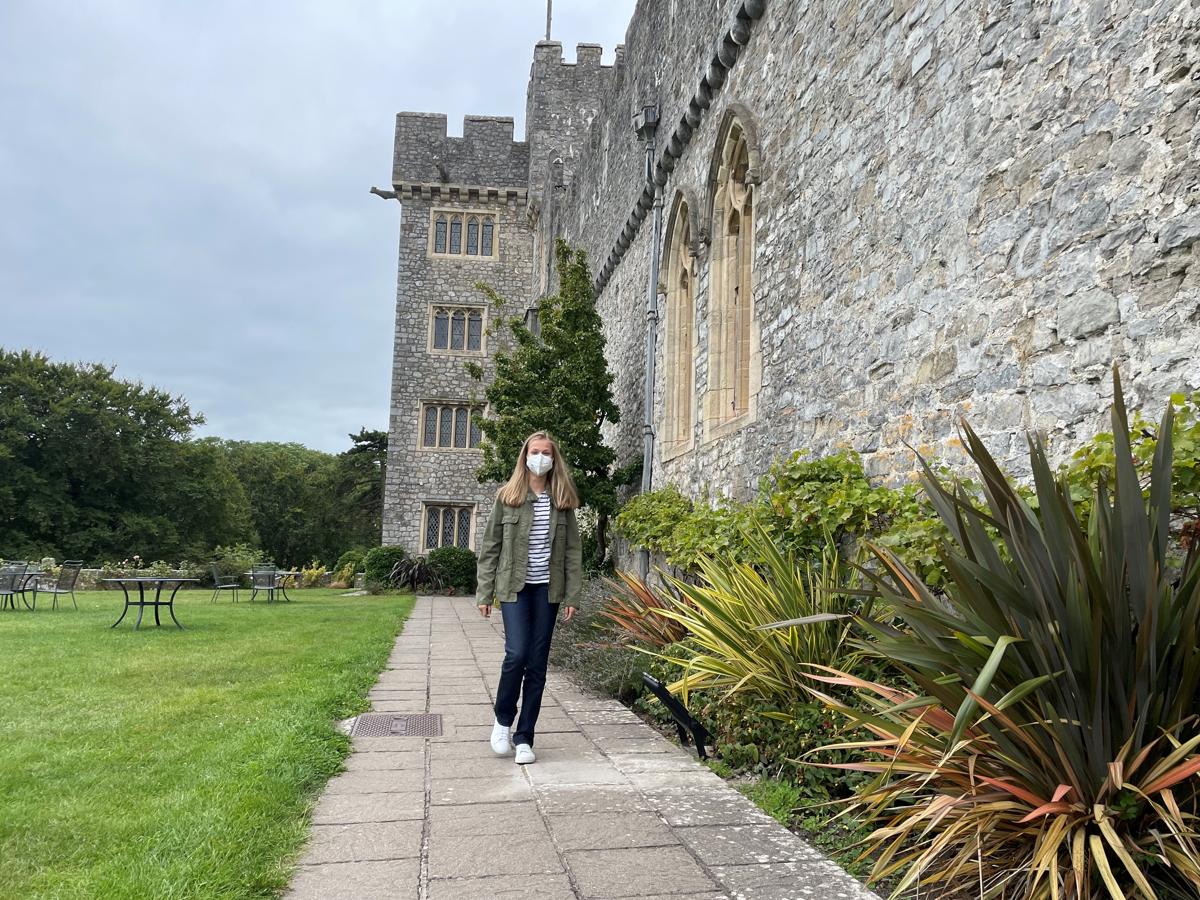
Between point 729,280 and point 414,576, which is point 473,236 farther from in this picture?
point 729,280

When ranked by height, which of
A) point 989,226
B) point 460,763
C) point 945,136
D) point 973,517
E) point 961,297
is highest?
point 945,136

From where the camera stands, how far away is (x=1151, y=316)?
10.4 feet

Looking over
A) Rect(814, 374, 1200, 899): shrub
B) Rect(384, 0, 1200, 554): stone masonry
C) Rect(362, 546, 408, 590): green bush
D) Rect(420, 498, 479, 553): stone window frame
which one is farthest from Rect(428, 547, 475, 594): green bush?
Rect(814, 374, 1200, 899): shrub

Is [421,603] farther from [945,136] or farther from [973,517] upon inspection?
[973,517]

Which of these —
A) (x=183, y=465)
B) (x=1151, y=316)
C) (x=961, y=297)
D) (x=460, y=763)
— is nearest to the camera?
(x=1151, y=316)

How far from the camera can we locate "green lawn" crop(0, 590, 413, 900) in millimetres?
2594

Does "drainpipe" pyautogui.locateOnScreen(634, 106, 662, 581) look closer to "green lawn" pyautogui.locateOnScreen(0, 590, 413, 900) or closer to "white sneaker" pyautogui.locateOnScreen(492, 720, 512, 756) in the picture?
"green lawn" pyautogui.locateOnScreen(0, 590, 413, 900)

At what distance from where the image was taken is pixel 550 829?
3.11 metres

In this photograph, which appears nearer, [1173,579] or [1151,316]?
[1173,579]

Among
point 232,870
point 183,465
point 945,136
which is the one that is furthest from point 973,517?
point 183,465

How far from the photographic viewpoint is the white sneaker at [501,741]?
4238mm

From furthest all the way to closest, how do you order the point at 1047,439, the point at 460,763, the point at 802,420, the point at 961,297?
the point at 802,420 < the point at 961,297 < the point at 460,763 < the point at 1047,439

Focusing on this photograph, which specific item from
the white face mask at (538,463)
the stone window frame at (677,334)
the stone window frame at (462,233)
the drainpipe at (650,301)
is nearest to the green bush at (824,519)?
the white face mask at (538,463)

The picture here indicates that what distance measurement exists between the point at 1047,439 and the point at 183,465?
121 ft
